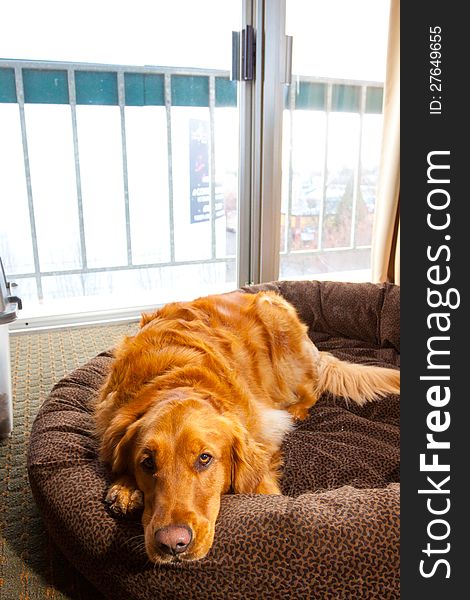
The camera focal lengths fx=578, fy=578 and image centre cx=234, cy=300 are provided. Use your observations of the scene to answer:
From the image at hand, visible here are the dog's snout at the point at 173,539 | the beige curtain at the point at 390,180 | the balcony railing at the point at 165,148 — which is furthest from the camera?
the balcony railing at the point at 165,148

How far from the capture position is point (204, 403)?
1343mm

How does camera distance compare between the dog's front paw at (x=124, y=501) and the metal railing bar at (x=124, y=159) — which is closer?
the dog's front paw at (x=124, y=501)

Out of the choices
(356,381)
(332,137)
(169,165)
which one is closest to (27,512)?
(356,381)

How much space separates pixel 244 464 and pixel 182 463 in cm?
22

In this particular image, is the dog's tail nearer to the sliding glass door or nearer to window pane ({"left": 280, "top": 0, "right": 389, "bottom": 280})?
the sliding glass door

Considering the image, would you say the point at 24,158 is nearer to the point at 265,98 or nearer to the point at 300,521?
the point at 265,98

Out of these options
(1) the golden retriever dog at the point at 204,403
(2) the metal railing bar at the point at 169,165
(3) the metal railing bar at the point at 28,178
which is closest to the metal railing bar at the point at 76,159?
(3) the metal railing bar at the point at 28,178

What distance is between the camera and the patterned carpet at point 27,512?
51.4 inches

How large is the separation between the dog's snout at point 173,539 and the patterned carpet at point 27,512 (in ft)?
1.16

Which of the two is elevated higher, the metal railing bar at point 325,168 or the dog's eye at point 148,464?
the metal railing bar at point 325,168

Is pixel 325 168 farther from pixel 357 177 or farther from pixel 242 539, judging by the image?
pixel 242 539

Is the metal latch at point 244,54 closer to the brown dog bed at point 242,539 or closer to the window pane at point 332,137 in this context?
the window pane at point 332,137

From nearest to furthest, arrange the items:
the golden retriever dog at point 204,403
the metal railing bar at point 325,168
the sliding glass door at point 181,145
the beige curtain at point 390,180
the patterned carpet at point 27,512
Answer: the golden retriever dog at point 204,403
the patterned carpet at point 27,512
the beige curtain at point 390,180
the sliding glass door at point 181,145
the metal railing bar at point 325,168

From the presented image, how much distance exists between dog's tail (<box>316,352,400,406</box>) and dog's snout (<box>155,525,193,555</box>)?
1.11 m
